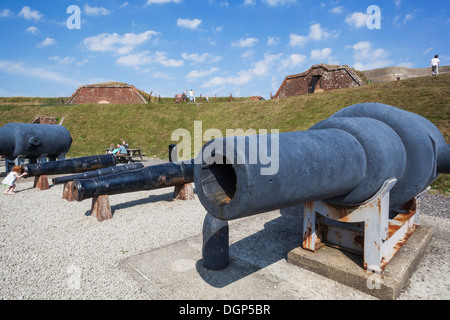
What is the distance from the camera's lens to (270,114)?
63.8ft

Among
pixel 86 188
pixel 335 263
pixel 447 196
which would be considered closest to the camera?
pixel 335 263

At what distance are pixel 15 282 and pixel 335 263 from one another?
395 centimetres

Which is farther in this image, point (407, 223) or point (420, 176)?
point (407, 223)

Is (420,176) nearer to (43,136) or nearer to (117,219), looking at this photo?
(117,219)

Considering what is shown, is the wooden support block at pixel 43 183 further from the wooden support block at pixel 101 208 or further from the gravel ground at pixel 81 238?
the wooden support block at pixel 101 208

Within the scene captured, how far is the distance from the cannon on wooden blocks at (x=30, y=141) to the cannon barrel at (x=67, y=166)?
242cm

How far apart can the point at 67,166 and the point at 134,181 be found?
14.7ft

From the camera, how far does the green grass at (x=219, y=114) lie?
551 inches

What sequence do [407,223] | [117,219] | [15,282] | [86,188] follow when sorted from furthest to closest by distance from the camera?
[117,219] < [86,188] < [407,223] < [15,282]

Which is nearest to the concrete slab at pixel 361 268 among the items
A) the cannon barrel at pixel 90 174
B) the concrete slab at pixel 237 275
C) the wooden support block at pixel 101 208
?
the concrete slab at pixel 237 275

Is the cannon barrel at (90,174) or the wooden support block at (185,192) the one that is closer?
the cannon barrel at (90,174)

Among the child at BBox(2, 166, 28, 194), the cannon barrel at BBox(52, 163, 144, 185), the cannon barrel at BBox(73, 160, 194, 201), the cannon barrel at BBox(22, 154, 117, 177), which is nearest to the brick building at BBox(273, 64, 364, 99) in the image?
the cannon barrel at BBox(22, 154, 117, 177)

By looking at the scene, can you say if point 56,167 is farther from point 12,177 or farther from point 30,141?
point 30,141
